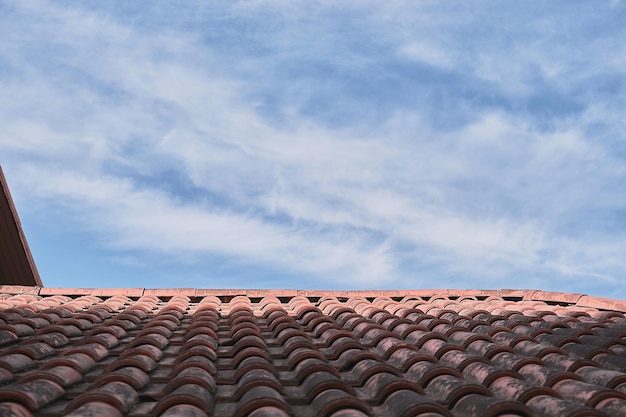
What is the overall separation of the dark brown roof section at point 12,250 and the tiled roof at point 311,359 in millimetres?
3452

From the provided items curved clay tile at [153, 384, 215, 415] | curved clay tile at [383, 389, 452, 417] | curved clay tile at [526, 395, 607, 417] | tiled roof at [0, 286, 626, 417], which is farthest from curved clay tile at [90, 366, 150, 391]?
curved clay tile at [526, 395, 607, 417]

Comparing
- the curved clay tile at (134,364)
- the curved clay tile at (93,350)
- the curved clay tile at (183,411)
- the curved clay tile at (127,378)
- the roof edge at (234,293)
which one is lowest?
the curved clay tile at (183,411)

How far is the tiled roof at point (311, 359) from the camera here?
3.18 metres

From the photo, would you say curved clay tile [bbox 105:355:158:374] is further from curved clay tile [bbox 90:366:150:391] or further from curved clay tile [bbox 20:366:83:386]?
curved clay tile [bbox 20:366:83:386]

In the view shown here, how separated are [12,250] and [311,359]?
853 cm

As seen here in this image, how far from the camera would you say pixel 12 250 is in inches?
427

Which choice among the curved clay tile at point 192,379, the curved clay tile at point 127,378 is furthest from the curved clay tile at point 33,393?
the curved clay tile at point 192,379

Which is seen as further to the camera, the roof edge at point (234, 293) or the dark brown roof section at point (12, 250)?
the dark brown roof section at point (12, 250)

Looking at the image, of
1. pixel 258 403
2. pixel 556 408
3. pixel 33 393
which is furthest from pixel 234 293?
pixel 556 408

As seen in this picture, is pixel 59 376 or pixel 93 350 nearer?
A: pixel 59 376

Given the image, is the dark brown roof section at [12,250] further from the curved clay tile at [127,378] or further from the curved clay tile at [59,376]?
the curved clay tile at [127,378]

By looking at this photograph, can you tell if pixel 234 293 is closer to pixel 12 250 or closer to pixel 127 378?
pixel 127 378

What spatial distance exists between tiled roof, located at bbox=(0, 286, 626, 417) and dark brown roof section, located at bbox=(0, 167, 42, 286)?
3452 millimetres

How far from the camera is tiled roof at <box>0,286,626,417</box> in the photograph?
3182mm
